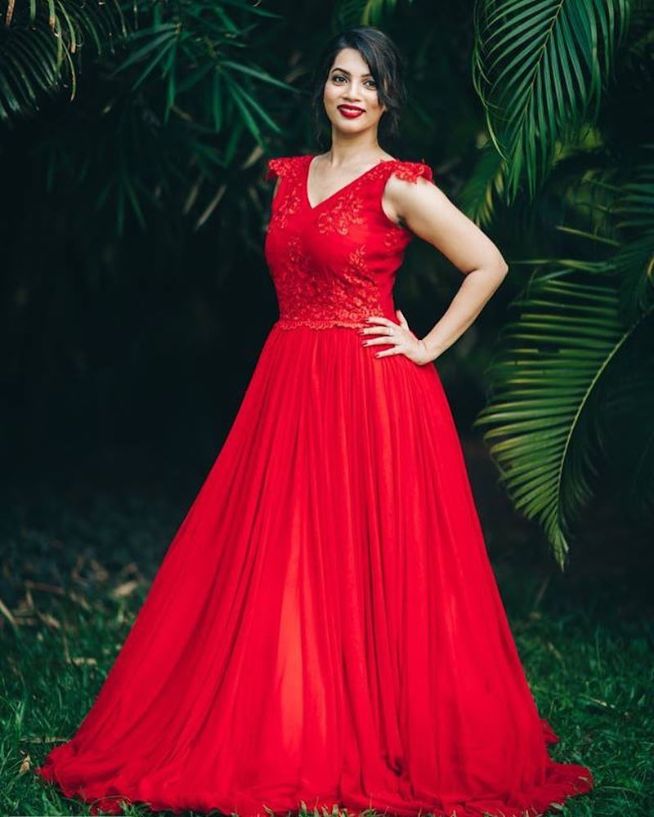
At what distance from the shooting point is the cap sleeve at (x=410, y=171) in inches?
115

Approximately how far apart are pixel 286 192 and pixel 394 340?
1.62ft

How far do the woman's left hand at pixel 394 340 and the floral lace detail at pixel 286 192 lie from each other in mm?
343

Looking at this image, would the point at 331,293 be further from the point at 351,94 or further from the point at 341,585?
the point at 341,585

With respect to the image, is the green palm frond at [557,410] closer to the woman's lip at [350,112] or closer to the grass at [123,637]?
the grass at [123,637]

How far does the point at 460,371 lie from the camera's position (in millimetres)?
7438

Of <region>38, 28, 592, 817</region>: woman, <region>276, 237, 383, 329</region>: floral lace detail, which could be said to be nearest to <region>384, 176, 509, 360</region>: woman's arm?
<region>38, 28, 592, 817</region>: woman

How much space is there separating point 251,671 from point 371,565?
39 cm

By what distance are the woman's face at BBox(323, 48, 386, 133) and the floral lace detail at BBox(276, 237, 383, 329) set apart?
330mm

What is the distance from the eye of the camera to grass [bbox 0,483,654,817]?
3266 millimetres

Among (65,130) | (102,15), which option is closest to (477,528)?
(102,15)

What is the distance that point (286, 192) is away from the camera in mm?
3115

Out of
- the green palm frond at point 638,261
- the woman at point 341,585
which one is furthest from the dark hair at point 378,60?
the green palm frond at point 638,261

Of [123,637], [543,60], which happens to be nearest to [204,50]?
[543,60]

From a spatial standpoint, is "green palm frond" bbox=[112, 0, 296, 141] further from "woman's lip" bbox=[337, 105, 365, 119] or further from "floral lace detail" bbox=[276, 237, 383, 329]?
"floral lace detail" bbox=[276, 237, 383, 329]
